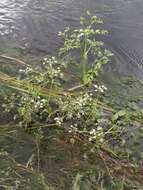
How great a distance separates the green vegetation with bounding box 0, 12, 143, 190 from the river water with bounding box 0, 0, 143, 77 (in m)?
0.63

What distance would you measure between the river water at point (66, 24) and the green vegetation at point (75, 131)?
63cm

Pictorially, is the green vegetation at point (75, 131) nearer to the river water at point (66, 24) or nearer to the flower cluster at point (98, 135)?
the flower cluster at point (98, 135)

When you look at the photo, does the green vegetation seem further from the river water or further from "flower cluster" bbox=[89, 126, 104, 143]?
the river water

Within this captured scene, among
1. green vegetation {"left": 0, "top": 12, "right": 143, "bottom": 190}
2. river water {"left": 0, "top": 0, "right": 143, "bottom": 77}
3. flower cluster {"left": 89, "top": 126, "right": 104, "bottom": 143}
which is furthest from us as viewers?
river water {"left": 0, "top": 0, "right": 143, "bottom": 77}

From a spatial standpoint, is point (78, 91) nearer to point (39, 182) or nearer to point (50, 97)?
point (50, 97)

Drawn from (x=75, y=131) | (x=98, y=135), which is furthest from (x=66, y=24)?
(x=98, y=135)

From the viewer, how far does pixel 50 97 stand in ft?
10.4

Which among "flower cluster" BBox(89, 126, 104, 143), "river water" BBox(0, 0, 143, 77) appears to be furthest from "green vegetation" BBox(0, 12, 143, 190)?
"river water" BBox(0, 0, 143, 77)

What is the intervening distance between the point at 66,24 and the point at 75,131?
5.54ft

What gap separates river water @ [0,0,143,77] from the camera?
3906 millimetres

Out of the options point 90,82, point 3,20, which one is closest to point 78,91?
point 90,82

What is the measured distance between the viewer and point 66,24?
428 cm

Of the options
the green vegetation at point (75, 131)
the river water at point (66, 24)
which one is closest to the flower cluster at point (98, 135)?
the green vegetation at point (75, 131)

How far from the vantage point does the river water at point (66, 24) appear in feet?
12.8
